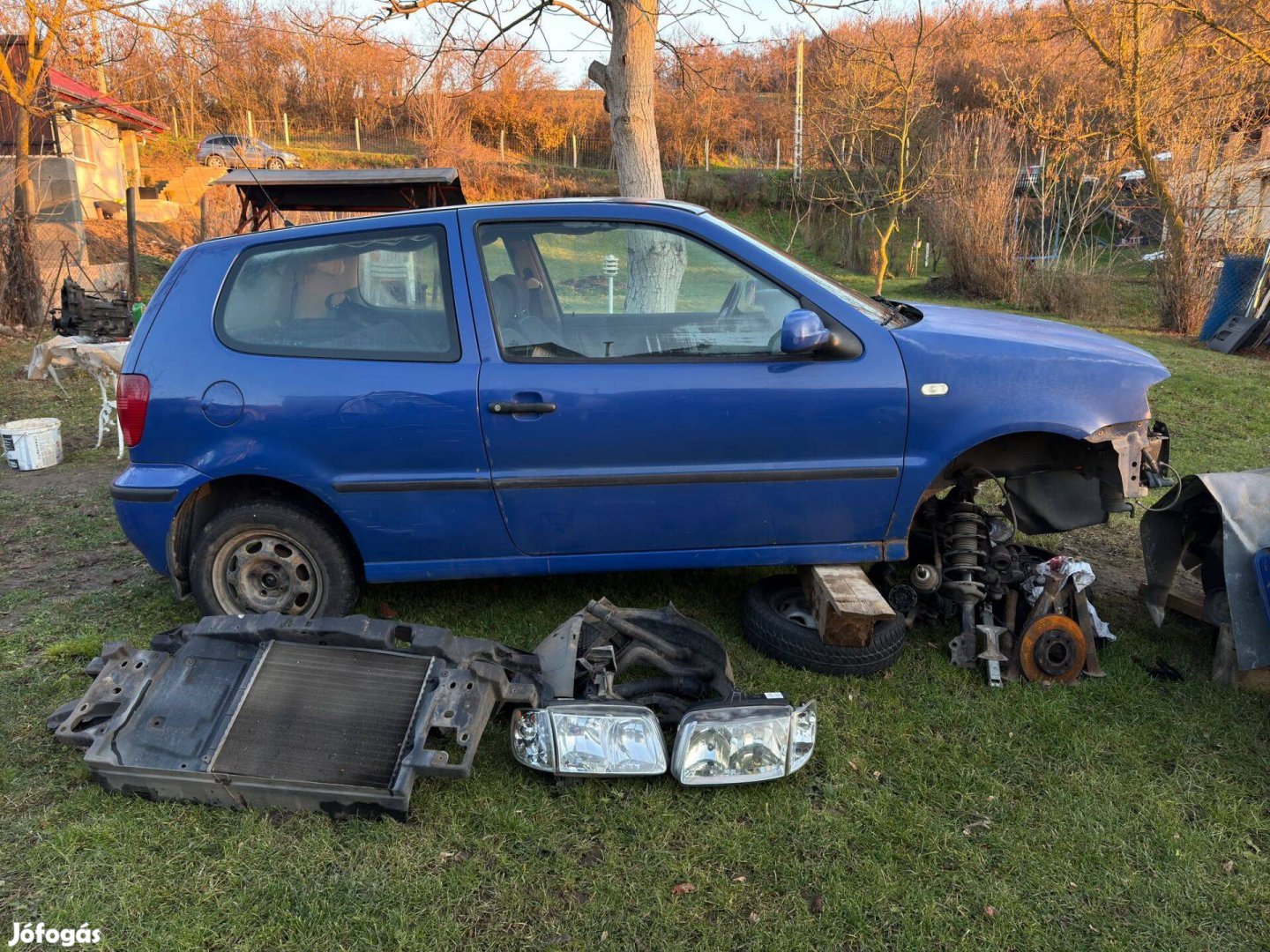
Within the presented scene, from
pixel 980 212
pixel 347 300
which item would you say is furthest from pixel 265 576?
pixel 980 212

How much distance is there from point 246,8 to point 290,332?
11317 millimetres

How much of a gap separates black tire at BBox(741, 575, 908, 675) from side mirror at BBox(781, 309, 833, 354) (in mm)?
1147

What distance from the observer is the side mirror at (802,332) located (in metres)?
3.18

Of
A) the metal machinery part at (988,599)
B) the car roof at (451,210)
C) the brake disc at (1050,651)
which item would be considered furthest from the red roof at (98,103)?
the brake disc at (1050,651)

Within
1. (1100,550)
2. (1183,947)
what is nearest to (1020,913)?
(1183,947)

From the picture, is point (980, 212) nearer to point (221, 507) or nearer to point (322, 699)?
point (221, 507)

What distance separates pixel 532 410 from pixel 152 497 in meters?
1.61

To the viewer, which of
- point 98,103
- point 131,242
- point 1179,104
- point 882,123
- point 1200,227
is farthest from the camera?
point 882,123

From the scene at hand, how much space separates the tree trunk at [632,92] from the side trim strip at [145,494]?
456cm

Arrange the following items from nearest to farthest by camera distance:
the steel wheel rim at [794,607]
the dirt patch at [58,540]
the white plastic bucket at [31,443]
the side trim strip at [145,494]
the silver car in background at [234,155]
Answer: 1. the side trim strip at [145,494]
2. the steel wheel rim at [794,607]
3. the dirt patch at [58,540]
4. the white plastic bucket at [31,443]
5. the silver car in background at [234,155]

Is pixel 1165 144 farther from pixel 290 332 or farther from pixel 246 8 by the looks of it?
pixel 290 332

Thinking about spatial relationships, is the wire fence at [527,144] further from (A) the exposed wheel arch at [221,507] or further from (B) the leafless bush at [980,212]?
(A) the exposed wheel arch at [221,507]

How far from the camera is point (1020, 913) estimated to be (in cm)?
228

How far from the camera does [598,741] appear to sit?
2.78 meters
